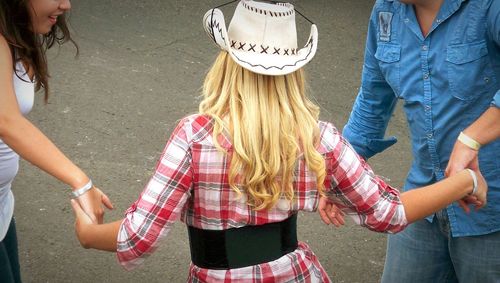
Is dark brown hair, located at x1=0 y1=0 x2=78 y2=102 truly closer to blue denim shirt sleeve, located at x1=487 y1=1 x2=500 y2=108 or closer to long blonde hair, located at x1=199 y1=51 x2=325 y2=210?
long blonde hair, located at x1=199 y1=51 x2=325 y2=210

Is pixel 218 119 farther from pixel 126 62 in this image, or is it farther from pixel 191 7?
pixel 191 7

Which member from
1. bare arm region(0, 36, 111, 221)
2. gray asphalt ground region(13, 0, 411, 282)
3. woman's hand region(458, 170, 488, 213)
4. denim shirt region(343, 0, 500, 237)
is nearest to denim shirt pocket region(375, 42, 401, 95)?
denim shirt region(343, 0, 500, 237)

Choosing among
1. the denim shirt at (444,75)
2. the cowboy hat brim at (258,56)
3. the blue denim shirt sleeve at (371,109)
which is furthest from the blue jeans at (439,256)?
the cowboy hat brim at (258,56)

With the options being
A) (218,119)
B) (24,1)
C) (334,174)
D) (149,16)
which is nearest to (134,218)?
(218,119)

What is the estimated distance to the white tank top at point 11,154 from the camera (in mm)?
3018

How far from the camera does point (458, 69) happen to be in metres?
2.87

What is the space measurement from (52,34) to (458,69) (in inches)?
64.1

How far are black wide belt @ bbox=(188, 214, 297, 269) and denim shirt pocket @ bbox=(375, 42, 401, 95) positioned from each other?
2.62ft

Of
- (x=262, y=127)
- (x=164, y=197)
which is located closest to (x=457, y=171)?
(x=262, y=127)

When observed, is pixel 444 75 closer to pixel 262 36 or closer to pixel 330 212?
pixel 330 212

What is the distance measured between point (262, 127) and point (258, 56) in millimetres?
201

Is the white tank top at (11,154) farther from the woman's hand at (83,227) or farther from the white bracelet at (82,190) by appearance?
the woman's hand at (83,227)

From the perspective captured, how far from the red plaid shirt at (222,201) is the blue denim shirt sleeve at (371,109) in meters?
0.74

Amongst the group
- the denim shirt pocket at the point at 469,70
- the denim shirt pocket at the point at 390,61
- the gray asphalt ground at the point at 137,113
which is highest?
the denim shirt pocket at the point at 469,70
